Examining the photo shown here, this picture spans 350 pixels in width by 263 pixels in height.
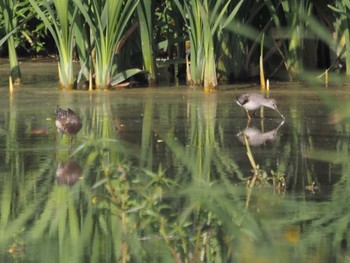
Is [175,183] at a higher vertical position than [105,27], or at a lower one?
lower

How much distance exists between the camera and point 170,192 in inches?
223

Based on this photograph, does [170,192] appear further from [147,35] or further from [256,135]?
[147,35]

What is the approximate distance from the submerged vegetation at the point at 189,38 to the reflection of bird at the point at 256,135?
6.64ft

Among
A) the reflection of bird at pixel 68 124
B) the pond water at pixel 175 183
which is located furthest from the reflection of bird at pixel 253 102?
the reflection of bird at pixel 68 124

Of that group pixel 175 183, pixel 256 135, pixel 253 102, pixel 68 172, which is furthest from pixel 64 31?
pixel 175 183

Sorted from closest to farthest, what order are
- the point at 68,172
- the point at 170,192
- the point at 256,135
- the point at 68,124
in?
the point at 170,192
the point at 68,172
the point at 68,124
the point at 256,135

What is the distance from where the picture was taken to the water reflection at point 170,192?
14.4ft

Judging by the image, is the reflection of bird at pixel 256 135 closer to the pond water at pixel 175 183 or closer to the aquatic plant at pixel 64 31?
the pond water at pixel 175 183

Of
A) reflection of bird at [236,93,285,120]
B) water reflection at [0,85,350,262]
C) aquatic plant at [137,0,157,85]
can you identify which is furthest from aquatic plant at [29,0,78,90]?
reflection of bird at [236,93,285,120]

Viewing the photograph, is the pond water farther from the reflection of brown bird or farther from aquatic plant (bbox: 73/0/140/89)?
aquatic plant (bbox: 73/0/140/89)

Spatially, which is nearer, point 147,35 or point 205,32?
point 205,32

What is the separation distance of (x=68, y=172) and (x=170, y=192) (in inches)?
37.2

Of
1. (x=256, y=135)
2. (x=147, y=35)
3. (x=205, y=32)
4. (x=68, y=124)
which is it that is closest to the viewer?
(x=68, y=124)

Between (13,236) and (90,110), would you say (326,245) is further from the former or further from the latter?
(90,110)
